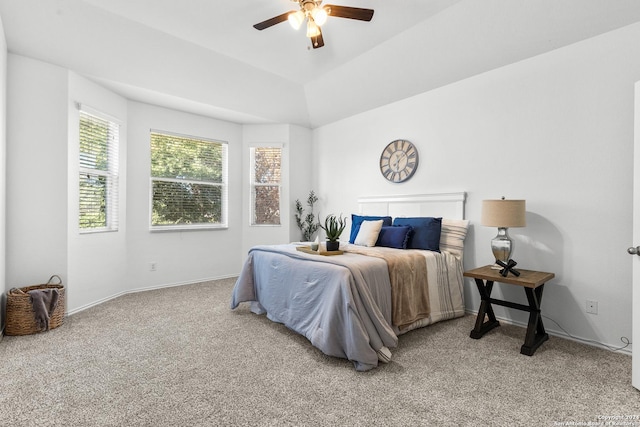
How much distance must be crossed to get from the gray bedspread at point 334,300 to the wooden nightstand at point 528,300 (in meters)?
0.86

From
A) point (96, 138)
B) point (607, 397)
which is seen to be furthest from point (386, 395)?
point (96, 138)

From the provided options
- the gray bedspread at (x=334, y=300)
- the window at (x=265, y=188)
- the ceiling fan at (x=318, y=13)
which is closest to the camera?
the gray bedspread at (x=334, y=300)

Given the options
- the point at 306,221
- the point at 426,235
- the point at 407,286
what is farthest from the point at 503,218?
the point at 306,221

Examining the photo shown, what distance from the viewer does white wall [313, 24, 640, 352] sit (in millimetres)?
2533

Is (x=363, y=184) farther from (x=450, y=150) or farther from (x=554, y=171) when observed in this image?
(x=554, y=171)

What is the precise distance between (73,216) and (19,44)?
171 cm

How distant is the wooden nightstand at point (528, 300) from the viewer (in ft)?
8.08

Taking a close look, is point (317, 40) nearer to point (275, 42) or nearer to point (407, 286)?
point (275, 42)

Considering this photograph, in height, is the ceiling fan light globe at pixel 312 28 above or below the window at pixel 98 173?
above

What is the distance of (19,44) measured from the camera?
2.94 m

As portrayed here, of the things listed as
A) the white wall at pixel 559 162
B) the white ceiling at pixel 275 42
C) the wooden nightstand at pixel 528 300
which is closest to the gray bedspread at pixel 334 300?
the wooden nightstand at pixel 528 300

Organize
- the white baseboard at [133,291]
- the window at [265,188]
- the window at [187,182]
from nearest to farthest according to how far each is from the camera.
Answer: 1. the white baseboard at [133,291]
2. the window at [187,182]
3. the window at [265,188]

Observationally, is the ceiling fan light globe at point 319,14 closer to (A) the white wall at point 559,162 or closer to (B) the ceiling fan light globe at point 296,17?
(B) the ceiling fan light globe at point 296,17

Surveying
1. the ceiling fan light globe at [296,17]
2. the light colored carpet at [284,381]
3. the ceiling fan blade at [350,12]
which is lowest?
the light colored carpet at [284,381]
